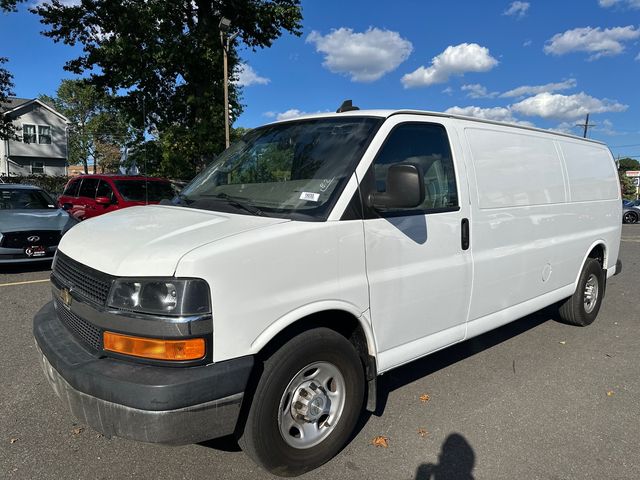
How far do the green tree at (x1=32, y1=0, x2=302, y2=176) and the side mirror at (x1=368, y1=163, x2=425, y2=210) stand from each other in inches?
692

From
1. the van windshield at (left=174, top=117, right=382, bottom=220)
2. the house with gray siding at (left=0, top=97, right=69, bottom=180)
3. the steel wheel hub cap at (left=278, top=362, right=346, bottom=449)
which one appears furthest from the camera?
the house with gray siding at (left=0, top=97, right=69, bottom=180)

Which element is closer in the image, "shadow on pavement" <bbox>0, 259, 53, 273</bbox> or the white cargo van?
the white cargo van

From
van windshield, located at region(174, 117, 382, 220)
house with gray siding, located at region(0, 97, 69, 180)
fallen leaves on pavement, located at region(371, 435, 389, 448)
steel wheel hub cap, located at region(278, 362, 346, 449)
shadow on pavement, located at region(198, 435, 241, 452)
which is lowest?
fallen leaves on pavement, located at region(371, 435, 389, 448)

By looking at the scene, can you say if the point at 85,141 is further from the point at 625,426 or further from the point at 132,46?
the point at 625,426

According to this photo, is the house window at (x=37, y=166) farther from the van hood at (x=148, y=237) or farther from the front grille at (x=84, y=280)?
the front grille at (x=84, y=280)

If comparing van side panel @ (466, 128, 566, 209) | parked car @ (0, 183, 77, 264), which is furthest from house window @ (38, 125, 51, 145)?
van side panel @ (466, 128, 566, 209)

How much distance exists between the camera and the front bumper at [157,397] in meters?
2.22

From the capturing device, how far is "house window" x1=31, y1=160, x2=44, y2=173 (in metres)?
49.5

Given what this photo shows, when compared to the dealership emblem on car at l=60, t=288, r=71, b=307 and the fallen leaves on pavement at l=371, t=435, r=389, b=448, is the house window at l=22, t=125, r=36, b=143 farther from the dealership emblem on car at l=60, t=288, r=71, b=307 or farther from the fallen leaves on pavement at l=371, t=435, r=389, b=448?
the fallen leaves on pavement at l=371, t=435, r=389, b=448

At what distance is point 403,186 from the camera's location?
2811 millimetres

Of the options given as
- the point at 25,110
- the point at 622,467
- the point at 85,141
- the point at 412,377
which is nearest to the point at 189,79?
the point at 412,377

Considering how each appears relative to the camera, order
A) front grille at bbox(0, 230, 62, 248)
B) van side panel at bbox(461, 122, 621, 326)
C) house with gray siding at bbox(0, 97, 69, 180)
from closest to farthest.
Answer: van side panel at bbox(461, 122, 621, 326), front grille at bbox(0, 230, 62, 248), house with gray siding at bbox(0, 97, 69, 180)

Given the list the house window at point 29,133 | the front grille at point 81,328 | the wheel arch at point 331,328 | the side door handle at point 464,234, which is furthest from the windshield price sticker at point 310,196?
the house window at point 29,133

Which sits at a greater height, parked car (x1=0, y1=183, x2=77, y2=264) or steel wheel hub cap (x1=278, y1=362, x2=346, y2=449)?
parked car (x1=0, y1=183, x2=77, y2=264)
